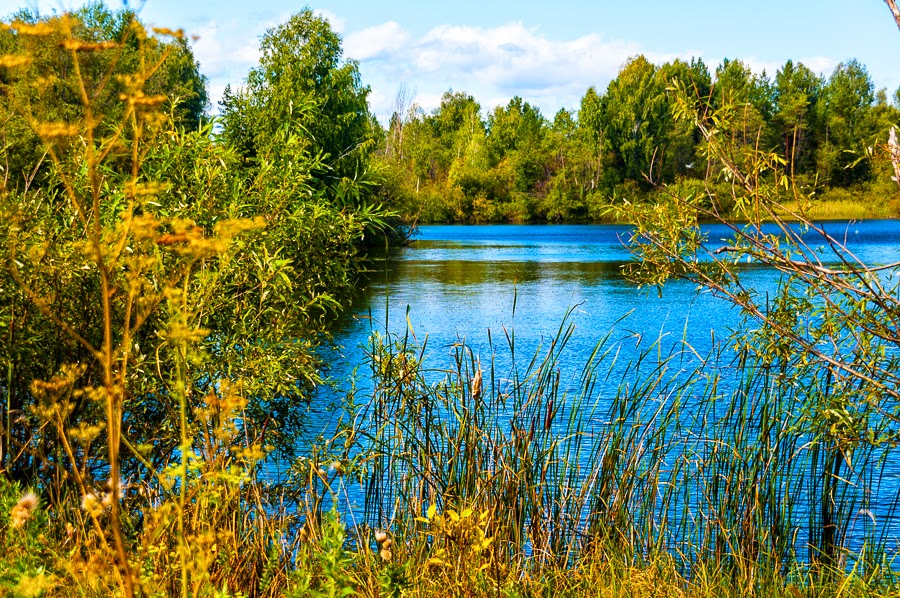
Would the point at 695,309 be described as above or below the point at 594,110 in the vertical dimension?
below

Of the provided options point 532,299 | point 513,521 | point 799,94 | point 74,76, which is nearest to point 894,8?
point 74,76

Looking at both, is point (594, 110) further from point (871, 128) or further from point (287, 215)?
point (287, 215)

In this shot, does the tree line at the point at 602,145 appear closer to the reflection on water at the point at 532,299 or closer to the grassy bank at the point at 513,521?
the reflection on water at the point at 532,299

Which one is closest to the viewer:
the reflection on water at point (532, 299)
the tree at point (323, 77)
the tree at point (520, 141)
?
the reflection on water at point (532, 299)

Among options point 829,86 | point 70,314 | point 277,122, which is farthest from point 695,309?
point 829,86

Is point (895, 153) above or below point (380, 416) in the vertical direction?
above

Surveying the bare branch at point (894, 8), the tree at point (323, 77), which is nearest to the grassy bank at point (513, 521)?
the bare branch at point (894, 8)

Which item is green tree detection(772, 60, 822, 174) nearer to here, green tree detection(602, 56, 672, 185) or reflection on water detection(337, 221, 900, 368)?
green tree detection(602, 56, 672, 185)

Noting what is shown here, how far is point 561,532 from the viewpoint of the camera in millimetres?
5102

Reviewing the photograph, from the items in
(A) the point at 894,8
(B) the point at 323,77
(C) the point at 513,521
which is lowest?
(C) the point at 513,521

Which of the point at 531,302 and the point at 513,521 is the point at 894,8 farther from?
the point at 531,302

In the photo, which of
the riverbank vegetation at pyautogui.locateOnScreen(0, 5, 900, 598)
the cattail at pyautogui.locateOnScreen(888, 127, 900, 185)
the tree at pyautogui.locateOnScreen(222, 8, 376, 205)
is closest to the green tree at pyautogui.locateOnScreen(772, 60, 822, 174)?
the tree at pyautogui.locateOnScreen(222, 8, 376, 205)

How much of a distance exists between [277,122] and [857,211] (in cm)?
7323

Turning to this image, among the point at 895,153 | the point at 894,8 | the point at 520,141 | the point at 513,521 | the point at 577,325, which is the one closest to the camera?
the point at 894,8
